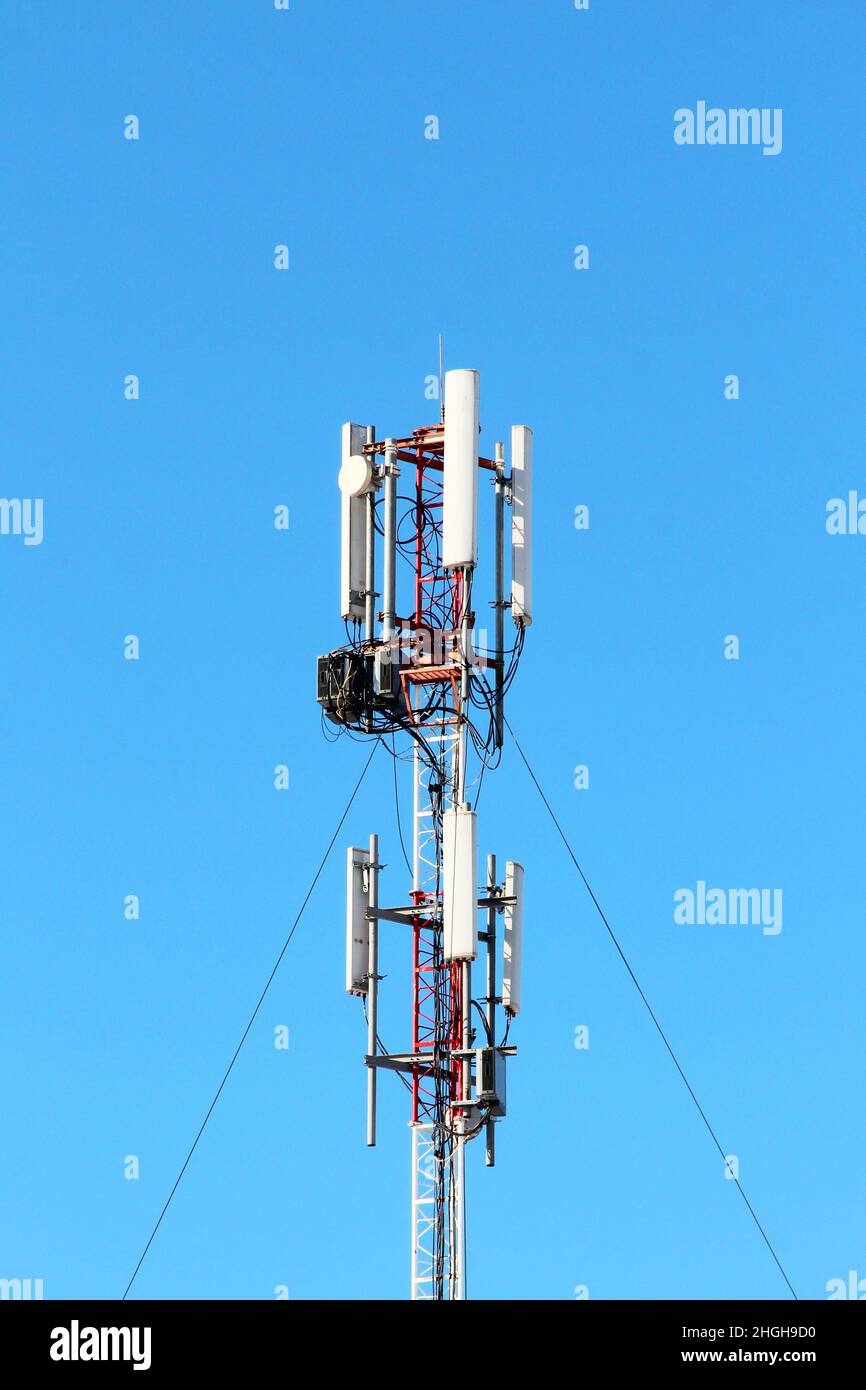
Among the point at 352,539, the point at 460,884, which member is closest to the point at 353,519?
the point at 352,539

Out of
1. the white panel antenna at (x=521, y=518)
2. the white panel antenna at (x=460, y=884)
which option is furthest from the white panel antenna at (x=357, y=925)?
the white panel antenna at (x=521, y=518)

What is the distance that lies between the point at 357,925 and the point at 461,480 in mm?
11646

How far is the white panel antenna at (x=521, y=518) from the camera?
85625 mm

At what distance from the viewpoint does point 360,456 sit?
86375mm

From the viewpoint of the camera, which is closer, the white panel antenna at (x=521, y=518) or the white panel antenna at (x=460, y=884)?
the white panel antenna at (x=460, y=884)

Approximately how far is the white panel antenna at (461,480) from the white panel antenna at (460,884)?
6453mm

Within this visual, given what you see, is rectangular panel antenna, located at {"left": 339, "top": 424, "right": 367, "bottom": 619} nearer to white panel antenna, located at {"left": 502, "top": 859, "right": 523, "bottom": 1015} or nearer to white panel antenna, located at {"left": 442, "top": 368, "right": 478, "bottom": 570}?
white panel antenna, located at {"left": 442, "top": 368, "right": 478, "bottom": 570}

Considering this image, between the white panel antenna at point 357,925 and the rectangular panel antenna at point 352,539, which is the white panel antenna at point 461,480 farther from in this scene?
the white panel antenna at point 357,925

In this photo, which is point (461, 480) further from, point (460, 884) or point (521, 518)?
point (460, 884)

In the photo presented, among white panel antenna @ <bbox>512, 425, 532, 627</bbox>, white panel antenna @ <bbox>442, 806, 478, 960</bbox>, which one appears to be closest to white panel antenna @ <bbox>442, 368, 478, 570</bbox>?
white panel antenna @ <bbox>512, 425, 532, 627</bbox>

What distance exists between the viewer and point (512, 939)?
8494 centimetres
